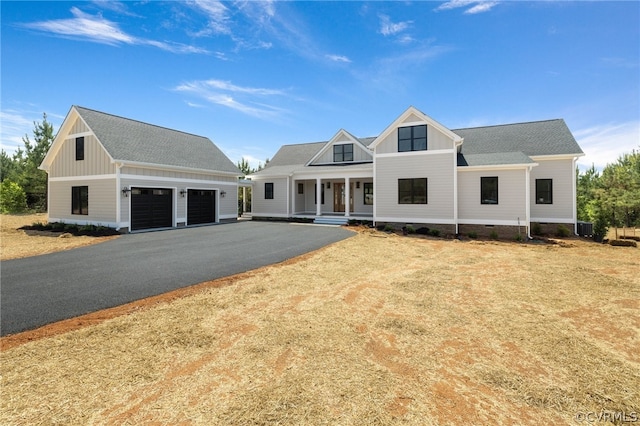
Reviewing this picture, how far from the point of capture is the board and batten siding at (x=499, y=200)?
14.5 meters

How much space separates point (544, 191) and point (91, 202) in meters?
26.0

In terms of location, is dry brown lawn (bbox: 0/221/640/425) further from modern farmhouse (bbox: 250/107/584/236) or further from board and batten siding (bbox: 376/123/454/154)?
board and batten siding (bbox: 376/123/454/154)

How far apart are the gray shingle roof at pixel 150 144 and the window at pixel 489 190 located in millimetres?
16933

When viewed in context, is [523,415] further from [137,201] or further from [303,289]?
[137,201]

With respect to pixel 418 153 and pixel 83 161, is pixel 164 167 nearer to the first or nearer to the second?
pixel 83 161

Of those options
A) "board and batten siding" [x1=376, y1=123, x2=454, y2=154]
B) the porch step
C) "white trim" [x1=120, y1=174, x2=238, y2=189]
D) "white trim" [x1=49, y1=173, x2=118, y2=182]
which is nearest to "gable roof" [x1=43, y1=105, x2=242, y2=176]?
"white trim" [x1=120, y1=174, x2=238, y2=189]

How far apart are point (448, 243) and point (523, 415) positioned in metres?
11.4

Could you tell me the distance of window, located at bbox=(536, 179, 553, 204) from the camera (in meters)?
16.2

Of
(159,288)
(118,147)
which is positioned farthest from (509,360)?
(118,147)

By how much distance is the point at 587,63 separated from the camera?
42.7ft

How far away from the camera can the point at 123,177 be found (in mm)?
15469

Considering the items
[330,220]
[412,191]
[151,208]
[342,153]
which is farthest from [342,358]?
[342,153]

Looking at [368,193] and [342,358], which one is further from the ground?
[368,193]

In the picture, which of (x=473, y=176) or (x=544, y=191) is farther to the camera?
(x=544, y=191)
